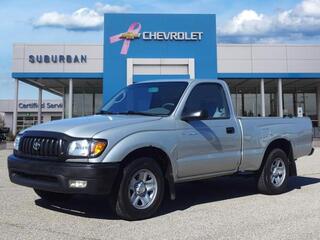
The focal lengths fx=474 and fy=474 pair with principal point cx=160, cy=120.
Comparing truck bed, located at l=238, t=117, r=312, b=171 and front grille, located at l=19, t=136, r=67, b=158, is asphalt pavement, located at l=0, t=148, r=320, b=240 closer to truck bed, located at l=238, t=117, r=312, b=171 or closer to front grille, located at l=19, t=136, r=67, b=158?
truck bed, located at l=238, t=117, r=312, b=171

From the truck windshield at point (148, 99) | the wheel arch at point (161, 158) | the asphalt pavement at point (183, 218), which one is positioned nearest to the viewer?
the asphalt pavement at point (183, 218)

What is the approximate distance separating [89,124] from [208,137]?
204 cm

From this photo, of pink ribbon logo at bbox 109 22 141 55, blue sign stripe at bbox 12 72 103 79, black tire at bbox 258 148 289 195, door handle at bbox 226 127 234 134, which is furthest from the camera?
blue sign stripe at bbox 12 72 103 79

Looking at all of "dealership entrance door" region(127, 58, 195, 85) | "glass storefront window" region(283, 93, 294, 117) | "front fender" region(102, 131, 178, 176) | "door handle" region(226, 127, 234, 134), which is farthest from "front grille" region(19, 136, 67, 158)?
"glass storefront window" region(283, 93, 294, 117)

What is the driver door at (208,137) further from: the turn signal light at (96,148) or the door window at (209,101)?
the turn signal light at (96,148)

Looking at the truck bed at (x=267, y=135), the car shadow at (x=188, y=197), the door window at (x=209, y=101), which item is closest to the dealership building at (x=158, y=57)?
the car shadow at (x=188, y=197)

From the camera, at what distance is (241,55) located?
34.4 metres

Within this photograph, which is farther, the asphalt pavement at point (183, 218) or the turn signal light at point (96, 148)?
the turn signal light at point (96, 148)

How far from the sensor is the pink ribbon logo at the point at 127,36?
32594mm

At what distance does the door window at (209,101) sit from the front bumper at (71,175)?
1.74m

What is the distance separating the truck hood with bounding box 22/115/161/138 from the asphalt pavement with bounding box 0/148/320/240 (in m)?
1.19

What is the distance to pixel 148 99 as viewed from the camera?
7.66 metres

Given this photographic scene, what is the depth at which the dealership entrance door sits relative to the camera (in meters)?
32.7

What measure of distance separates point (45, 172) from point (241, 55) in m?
29.7
